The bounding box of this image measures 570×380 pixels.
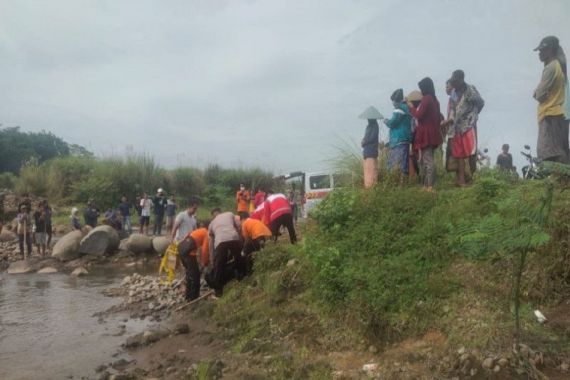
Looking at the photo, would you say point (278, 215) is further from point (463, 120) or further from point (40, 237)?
point (40, 237)

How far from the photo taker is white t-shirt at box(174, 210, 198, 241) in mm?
11805

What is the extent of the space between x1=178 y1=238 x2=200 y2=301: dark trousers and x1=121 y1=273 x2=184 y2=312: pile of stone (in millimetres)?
344

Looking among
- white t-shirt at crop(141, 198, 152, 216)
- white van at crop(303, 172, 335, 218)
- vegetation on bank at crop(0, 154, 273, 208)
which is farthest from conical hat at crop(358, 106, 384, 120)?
vegetation on bank at crop(0, 154, 273, 208)

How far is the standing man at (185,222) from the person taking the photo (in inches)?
464

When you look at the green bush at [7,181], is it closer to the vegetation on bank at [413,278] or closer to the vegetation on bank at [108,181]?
the vegetation on bank at [108,181]

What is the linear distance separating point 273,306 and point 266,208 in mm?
2774

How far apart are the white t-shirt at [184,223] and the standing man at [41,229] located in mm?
7658

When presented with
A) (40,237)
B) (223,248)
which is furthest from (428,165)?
(40,237)

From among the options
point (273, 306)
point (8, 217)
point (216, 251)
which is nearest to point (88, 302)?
point (216, 251)

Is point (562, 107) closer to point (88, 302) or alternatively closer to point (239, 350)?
point (239, 350)

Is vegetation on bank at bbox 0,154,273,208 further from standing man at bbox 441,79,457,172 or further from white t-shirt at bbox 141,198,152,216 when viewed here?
standing man at bbox 441,79,457,172

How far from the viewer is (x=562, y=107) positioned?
23.1ft

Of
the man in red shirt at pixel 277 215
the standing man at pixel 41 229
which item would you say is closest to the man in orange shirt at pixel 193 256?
the man in red shirt at pixel 277 215

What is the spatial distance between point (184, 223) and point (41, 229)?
321 inches
